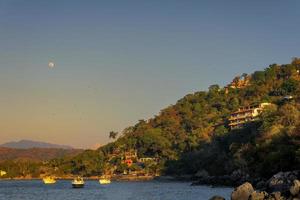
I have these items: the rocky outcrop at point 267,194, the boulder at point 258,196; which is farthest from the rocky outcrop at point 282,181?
the boulder at point 258,196

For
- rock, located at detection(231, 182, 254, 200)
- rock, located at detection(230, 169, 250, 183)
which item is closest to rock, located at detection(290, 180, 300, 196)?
rock, located at detection(231, 182, 254, 200)

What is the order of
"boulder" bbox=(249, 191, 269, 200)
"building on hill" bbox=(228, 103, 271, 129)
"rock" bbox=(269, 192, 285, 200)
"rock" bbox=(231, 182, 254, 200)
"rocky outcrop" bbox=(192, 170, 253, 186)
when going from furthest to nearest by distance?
"building on hill" bbox=(228, 103, 271, 129)
"rocky outcrop" bbox=(192, 170, 253, 186)
"rock" bbox=(231, 182, 254, 200)
"boulder" bbox=(249, 191, 269, 200)
"rock" bbox=(269, 192, 285, 200)

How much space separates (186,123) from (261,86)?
92.5 ft

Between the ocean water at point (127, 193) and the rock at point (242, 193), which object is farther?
the ocean water at point (127, 193)

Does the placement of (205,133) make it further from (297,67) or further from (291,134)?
(291,134)

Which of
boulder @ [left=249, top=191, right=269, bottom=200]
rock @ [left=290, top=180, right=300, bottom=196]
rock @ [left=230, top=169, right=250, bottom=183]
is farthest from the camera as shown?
rock @ [left=230, top=169, right=250, bottom=183]

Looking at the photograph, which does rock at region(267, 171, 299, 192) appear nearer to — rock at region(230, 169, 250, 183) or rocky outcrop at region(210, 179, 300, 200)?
rocky outcrop at region(210, 179, 300, 200)

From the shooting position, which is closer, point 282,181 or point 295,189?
point 295,189

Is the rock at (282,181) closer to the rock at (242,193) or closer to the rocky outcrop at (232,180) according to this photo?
the rock at (242,193)

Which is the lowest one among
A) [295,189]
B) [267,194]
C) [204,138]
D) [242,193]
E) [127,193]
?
[267,194]

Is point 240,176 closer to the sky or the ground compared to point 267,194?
closer to the sky

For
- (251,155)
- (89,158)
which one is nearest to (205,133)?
(89,158)

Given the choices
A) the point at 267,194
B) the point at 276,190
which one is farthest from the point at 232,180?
the point at 267,194

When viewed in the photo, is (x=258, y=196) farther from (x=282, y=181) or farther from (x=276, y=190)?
(x=282, y=181)
